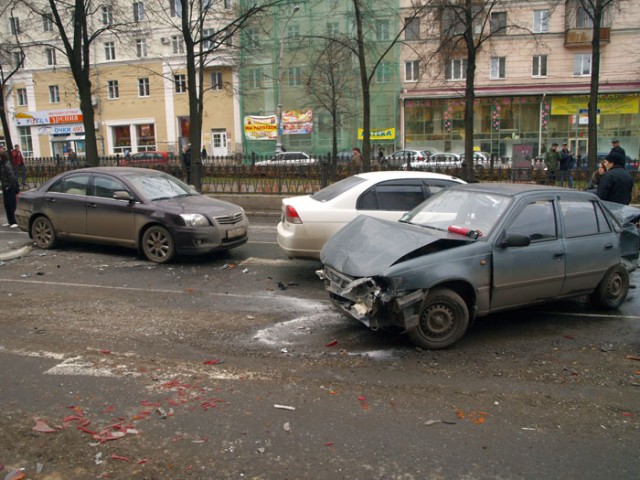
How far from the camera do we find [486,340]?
576 centimetres

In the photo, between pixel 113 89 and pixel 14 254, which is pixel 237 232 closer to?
pixel 14 254

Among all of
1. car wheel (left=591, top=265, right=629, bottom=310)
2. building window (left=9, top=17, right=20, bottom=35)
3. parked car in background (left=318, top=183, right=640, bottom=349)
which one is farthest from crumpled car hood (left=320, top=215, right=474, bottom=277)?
building window (left=9, top=17, right=20, bottom=35)

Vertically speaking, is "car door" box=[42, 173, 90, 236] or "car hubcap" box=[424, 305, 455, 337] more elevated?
"car door" box=[42, 173, 90, 236]

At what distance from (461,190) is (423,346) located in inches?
86.3

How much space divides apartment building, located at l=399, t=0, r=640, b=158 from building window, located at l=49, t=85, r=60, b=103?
3471 centimetres

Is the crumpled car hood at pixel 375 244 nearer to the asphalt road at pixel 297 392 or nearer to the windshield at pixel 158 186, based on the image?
the asphalt road at pixel 297 392

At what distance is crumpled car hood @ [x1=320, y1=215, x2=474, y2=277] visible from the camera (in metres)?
5.29

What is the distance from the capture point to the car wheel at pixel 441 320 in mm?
5324

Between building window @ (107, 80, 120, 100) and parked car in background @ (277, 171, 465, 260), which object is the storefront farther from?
parked car in background @ (277, 171, 465, 260)

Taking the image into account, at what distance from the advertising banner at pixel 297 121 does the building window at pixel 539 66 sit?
1859cm

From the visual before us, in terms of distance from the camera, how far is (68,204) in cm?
1005

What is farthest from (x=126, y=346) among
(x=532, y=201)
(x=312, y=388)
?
(x=532, y=201)

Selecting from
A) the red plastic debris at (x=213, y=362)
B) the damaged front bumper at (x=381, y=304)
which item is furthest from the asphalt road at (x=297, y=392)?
the damaged front bumper at (x=381, y=304)

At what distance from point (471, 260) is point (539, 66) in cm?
4382
